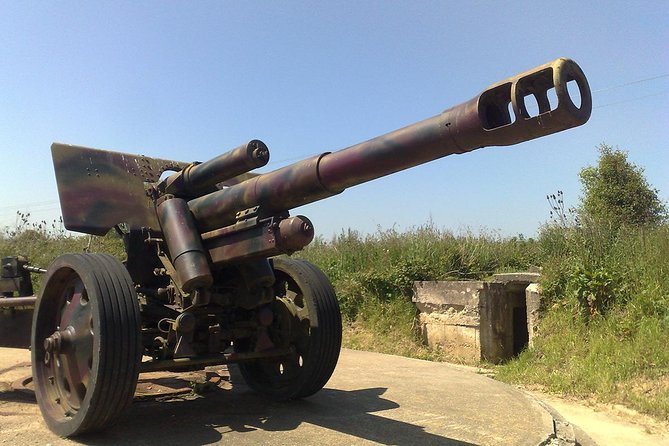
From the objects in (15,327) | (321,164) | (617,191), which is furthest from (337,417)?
(617,191)

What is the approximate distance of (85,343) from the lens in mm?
3699

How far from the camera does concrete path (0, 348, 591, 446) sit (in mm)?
3635

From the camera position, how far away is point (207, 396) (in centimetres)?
483

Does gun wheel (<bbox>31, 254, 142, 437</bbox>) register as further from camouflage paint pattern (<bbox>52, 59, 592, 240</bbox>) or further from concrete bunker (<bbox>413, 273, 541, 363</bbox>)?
concrete bunker (<bbox>413, 273, 541, 363</bbox>)

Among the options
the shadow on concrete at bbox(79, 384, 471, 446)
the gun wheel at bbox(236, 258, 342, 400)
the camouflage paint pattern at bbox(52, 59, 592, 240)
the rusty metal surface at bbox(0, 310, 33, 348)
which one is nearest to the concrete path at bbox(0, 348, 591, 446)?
the shadow on concrete at bbox(79, 384, 471, 446)

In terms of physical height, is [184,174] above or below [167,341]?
above

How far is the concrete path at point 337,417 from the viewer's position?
3.63 metres

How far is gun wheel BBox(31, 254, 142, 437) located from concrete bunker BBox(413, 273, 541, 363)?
6115mm

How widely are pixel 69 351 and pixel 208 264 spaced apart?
1.03m

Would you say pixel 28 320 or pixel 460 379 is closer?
pixel 28 320

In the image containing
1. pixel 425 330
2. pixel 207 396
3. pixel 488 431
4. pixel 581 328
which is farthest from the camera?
pixel 425 330

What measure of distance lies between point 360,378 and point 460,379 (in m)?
0.99

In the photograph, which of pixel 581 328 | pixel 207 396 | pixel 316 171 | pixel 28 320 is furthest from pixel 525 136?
pixel 581 328

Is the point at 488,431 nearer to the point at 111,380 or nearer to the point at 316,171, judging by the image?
the point at 316,171
